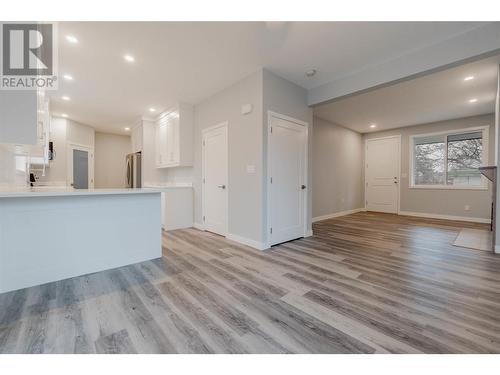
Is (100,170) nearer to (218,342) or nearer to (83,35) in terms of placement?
(83,35)

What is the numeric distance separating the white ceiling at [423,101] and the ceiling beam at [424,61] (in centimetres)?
37

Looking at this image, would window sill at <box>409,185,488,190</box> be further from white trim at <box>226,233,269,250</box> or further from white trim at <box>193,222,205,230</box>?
white trim at <box>193,222,205,230</box>

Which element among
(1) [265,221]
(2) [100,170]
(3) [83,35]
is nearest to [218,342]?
(1) [265,221]

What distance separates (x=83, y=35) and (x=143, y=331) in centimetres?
305

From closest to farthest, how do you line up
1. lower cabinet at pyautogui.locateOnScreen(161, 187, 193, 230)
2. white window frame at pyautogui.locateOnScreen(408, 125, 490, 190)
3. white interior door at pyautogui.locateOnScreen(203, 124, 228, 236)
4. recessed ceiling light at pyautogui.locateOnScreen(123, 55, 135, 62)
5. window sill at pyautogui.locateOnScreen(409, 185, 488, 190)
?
recessed ceiling light at pyautogui.locateOnScreen(123, 55, 135, 62) < white interior door at pyautogui.locateOnScreen(203, 124, 228, 236) < lower cabinet at pyautogui.locateOnScreen(161, 187, 193, 230) < white window frame at pyautogui.locateOnScreen(408, 125, 490, 190) < window sill at pyautogui.locateOnScreen(409, 185, 488, 190)

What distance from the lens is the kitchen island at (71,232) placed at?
199 cm

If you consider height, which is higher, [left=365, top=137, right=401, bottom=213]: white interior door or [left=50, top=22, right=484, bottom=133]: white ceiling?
[left=50, top=22, right=484, bottom=133]: white ceiling

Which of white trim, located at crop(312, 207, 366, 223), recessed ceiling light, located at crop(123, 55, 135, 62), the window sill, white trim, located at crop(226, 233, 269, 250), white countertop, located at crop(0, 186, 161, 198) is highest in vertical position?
recessed ceiling light, located at crop(123, 55, 135, 62)

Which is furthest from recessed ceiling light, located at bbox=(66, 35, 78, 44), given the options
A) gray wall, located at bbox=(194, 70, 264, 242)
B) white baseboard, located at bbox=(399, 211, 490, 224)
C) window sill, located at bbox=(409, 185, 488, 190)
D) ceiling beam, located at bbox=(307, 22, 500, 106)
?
white baseboard, located at bbox=(399, 211, 490, 224)

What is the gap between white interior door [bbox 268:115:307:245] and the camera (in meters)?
3.36

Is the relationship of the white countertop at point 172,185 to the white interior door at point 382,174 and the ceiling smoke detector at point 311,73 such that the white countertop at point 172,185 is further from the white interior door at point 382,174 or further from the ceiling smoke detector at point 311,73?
the white interior door at point 382,174

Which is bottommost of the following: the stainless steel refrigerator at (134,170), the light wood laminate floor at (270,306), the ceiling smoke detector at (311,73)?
the light wood laminate floor at (270,306)

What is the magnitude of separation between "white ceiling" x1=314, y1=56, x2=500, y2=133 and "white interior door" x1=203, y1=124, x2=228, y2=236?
2.13 m

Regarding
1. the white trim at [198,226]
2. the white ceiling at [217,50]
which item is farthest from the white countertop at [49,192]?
the white trim at [198,226]
